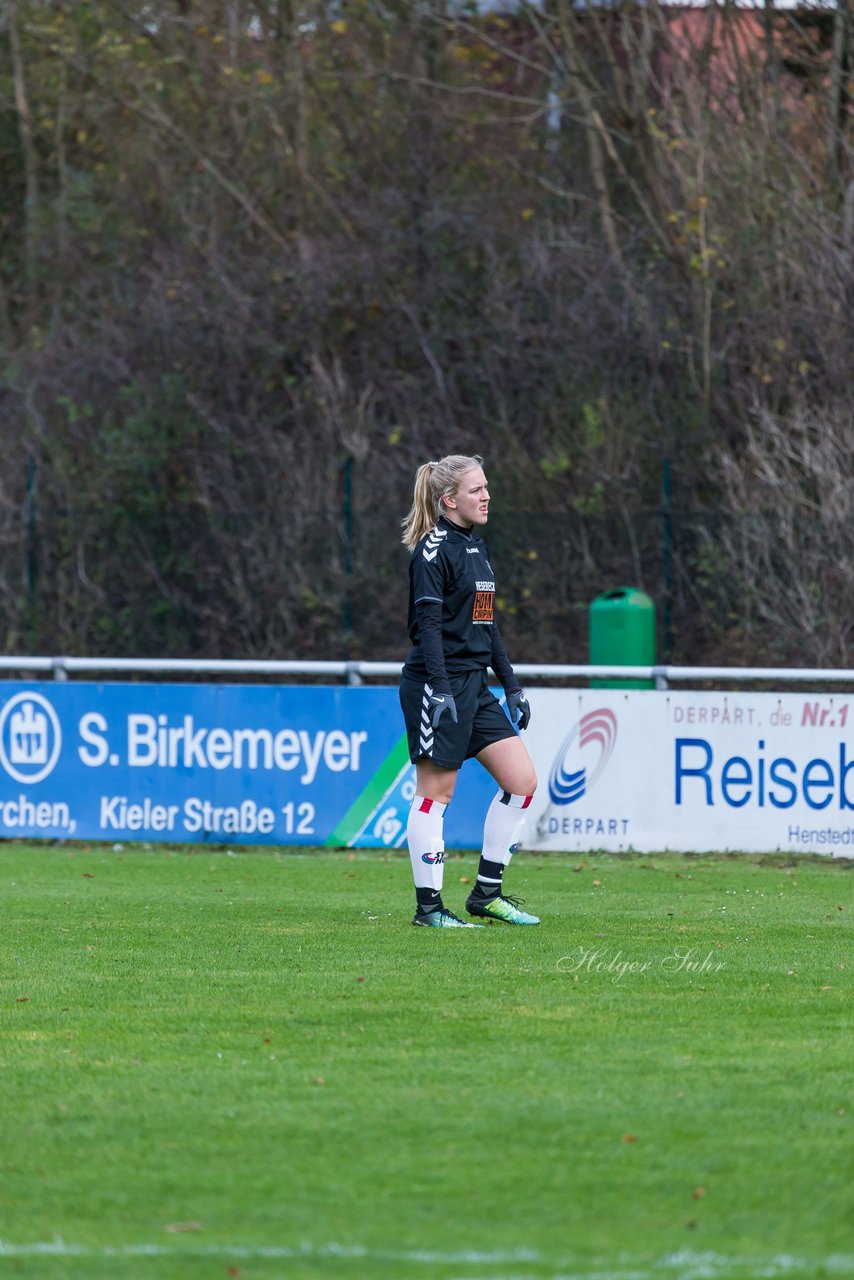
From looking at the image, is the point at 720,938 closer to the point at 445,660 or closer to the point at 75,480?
the point at 445,660

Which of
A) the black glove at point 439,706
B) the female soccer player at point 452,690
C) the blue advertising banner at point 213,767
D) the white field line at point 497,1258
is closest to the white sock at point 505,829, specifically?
the female soccer player at point 452,690

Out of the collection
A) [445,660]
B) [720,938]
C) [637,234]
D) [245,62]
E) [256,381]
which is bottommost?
[720,938]

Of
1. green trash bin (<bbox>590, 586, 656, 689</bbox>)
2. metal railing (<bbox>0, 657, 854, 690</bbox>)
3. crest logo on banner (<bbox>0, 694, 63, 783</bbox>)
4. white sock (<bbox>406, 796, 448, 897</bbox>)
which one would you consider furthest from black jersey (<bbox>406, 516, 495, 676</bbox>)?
green trash bin (<bbox>590, 586, 656, 689</bbox>)

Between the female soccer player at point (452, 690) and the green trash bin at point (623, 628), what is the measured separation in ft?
20.8

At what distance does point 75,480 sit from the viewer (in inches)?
893

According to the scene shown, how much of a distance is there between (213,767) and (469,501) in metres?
4.84

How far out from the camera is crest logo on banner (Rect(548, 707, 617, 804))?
12531mm

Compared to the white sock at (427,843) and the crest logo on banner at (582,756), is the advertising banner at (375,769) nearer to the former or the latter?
the crest logo on banner at (582,756)

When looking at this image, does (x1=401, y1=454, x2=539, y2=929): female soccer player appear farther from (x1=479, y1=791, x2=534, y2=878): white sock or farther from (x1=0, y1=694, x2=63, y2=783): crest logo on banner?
(x1=0, y1=694, x2=63, y2=783): crest logo on banner

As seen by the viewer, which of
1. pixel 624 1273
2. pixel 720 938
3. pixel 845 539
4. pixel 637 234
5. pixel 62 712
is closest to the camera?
pixel 624 1273

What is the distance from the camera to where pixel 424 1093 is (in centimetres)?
569

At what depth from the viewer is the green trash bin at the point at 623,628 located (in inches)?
607

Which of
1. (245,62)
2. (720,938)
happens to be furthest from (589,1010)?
(245,62)

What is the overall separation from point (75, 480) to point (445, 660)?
1446cm
